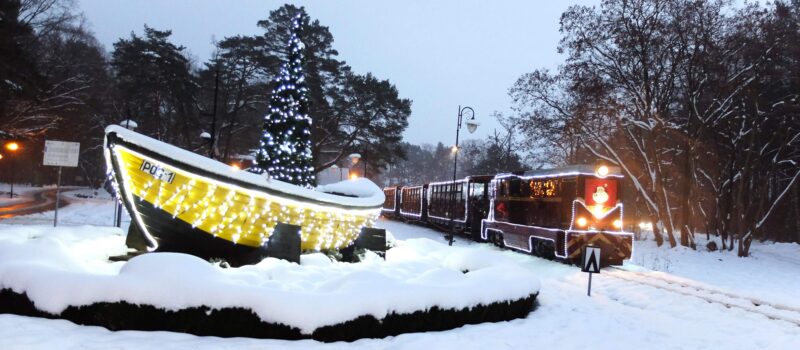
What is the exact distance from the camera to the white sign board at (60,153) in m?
13.1

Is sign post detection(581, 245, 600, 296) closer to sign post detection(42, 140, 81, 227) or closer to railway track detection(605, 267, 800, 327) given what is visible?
railway track detection(605, 267, 800, 327)

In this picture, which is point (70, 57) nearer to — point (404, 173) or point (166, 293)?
point (166, 293)

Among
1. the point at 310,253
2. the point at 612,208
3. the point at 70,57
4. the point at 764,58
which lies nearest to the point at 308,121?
the point at 310,253

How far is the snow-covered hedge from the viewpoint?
18.2 feet

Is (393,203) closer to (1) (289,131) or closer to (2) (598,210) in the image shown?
(1) (289,131)

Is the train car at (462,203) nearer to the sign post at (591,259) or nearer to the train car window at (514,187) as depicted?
the train car window at (514,187)

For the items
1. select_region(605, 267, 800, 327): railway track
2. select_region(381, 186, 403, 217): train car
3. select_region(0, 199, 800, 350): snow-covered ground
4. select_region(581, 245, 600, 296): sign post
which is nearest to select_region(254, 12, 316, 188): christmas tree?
select_region(0, 199, 800, 350): snow-covered ground

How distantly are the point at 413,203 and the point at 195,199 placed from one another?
85.9 ft

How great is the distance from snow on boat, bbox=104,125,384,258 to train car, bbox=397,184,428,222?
70.8ft

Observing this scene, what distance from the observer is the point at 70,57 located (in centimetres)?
3394

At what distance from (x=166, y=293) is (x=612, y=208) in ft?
40.0

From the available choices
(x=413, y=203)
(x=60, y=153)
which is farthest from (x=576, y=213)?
(x=413, y=203)

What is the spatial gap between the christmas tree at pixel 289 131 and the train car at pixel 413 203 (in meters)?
16.9

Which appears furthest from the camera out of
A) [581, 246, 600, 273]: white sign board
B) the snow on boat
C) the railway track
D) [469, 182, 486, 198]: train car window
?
[469, 182, 486, 198]: train car window
